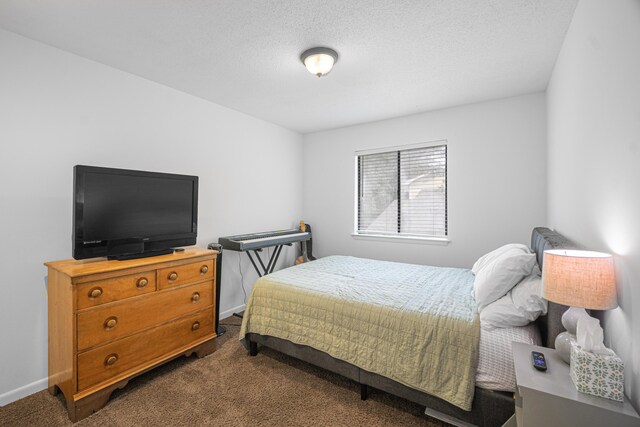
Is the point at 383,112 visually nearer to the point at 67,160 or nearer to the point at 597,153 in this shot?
the point at 597,153

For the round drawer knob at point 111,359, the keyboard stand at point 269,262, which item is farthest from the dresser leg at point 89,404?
the keyboard stand at point 269,262

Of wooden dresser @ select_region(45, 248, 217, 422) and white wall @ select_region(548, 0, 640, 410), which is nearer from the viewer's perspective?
white wall @ select_region(548, 0, 640, 410)

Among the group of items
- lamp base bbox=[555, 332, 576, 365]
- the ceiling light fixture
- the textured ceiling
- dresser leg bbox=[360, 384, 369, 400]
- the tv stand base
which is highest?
the textured ceiling

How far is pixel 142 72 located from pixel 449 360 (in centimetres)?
334

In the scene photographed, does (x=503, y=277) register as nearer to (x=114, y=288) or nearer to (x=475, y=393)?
(x=475, y=393)

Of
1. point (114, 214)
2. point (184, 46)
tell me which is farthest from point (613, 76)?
point (114, 214)

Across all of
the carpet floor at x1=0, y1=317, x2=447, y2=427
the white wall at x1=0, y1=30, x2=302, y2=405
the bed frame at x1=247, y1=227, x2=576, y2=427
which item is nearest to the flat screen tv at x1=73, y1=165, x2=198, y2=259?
the white wall at x1=0, y1=30, x2=302, y2=405

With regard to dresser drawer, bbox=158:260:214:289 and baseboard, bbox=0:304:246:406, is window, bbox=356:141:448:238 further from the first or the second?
baseboard, bbox=0:304:246:406

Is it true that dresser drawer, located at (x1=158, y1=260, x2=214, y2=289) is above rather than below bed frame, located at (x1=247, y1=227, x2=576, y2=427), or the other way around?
above

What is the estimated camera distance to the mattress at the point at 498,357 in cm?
151

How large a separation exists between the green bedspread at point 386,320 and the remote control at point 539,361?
32cm

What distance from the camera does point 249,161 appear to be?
383 centimetres

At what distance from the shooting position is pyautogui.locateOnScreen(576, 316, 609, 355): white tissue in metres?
1.08

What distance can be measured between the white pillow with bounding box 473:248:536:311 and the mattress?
0.73 ft
